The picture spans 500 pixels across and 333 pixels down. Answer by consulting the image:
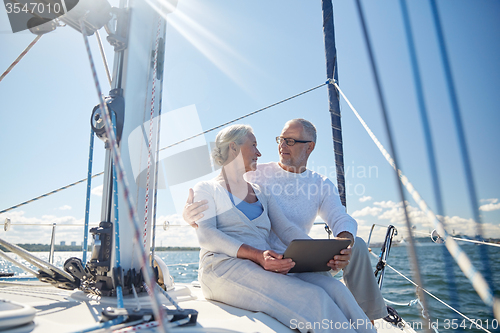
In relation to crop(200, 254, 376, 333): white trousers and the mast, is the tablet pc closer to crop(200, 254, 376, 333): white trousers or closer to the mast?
crop(200, 254, 376, 333): white trousers

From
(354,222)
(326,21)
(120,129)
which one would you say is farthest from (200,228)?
(326,21)

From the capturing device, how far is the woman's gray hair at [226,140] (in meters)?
1.50

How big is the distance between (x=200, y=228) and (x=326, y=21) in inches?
97.2

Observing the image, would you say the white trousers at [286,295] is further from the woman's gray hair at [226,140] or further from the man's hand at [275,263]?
the woman's gray hair at [226,140]

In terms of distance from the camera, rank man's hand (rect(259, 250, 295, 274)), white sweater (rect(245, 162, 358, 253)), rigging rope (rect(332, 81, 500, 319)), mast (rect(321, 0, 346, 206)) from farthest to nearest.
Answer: mast (rect(321, 0, 346, 206)) < white sweater (rect(245, 162, 358, 253)) < man's hand (rect(259, 250, 295, 274)) < rigging rope (rect(332, 81, 500, 319))

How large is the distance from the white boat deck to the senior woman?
2.3 inches

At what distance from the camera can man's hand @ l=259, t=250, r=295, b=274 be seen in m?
1.05

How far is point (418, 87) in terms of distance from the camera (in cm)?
73

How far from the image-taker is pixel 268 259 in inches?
42.4

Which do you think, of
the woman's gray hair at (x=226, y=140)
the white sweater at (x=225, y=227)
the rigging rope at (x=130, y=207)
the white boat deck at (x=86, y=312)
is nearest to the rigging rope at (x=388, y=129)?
the rigging rope at (x=130, y=207)

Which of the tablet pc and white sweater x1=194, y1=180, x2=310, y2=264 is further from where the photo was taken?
white sweater x1=194, y1=180, x2=310, y2=264

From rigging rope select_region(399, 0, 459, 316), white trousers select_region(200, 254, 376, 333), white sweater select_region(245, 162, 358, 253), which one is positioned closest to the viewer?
rigging rope select_region(399, 0, 459, 316)

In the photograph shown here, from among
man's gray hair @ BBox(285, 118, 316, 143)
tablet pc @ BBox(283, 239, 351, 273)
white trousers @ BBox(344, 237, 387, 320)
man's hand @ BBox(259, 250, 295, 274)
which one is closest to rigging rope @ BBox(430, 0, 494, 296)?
tablet pc @ BBox(283, 239, 351, 273)

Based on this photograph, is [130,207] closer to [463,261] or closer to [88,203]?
[463,261]
